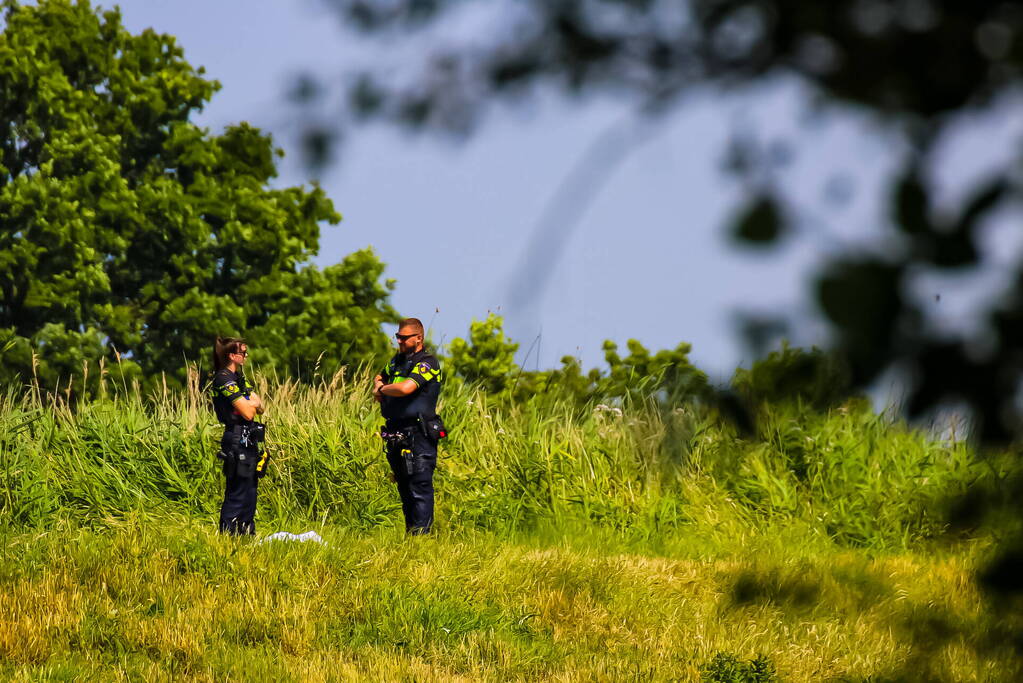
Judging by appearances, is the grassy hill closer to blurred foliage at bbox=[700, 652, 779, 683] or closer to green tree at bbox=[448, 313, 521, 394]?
blurred foliage at bbox=[700, 652, 779, 683]

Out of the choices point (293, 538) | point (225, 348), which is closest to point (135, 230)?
point (225, 348)

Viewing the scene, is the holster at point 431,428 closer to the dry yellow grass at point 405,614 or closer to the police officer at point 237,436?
the dry yellow grass at point 405,614

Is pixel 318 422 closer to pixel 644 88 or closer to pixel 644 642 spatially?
pixel 644 642

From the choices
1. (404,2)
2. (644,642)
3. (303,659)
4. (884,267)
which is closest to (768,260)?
(884,267)

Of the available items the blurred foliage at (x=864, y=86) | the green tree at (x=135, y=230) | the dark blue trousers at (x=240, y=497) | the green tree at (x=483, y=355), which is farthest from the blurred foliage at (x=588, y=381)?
the blurred foliage at (x=864, y=86)

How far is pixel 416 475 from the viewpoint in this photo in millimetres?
9055

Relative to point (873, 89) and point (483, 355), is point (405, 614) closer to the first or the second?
point (873, 89)

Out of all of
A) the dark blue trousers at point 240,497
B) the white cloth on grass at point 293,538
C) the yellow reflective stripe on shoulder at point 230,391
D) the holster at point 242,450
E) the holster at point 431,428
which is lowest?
the white cloth on grass at point 293,538

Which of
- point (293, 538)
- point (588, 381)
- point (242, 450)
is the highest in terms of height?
point (588, 381)

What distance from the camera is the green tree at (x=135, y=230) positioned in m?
21.7

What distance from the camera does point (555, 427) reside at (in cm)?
1102

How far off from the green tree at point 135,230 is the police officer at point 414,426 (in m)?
12.2

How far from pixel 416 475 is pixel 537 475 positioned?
5.07 ft

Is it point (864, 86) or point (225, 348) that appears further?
point (225, 348)
